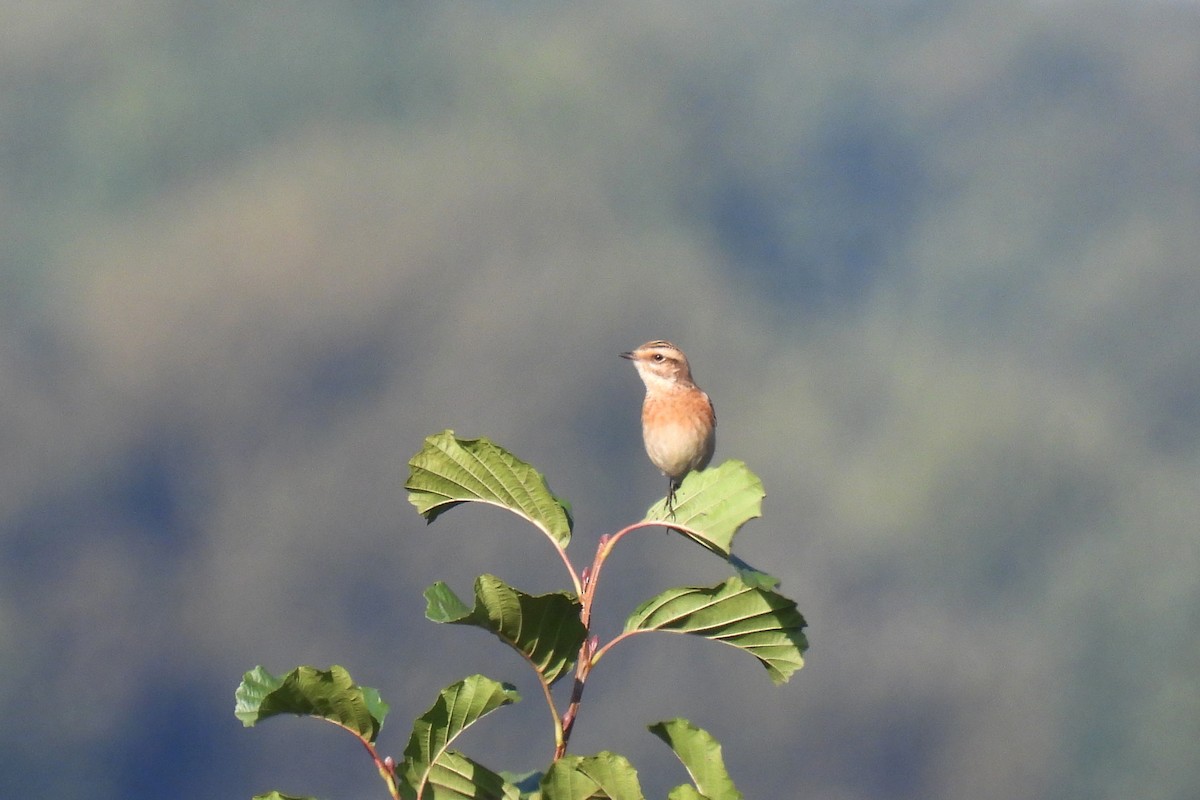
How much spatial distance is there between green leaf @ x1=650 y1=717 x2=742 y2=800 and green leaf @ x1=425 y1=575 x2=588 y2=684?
43 cm

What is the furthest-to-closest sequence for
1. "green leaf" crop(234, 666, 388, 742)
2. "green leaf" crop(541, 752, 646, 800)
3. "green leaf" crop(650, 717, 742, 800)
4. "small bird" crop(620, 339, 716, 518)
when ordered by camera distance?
"small bird" crop(620, 339, 716, 518)
"green leaf" crop(650, 717, 742, 800)
"green leaf" crop(234, 666, 388, 742)
"green leaf" crop(541, 752, 646, 800)

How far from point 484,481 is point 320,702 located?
2.80 feet

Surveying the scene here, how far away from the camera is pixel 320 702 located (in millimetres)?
3607

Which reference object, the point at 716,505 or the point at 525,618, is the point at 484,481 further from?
the point at 716,505

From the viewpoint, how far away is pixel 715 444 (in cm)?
672

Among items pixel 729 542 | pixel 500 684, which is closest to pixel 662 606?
pixel 729 542

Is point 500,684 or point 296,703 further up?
point 500,684

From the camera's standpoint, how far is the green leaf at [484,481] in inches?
151

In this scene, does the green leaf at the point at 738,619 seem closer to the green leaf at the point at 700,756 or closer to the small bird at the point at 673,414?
the green leaf at the point at 700,756

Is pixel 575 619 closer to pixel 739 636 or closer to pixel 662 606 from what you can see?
pixel 662 606

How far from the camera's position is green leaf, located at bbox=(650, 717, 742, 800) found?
364 cm

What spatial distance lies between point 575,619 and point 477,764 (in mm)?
639

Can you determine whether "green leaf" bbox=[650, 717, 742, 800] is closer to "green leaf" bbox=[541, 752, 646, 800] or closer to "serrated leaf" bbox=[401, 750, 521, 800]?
"green leaf" bbox=[541, 752, 646, 800]

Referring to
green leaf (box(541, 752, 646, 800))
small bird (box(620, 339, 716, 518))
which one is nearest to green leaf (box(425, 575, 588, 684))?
green leaf (box(541, 752, 646, 800))
